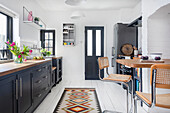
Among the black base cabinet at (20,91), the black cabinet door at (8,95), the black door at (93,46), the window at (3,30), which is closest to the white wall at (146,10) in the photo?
the black base cabinet at (20,91)

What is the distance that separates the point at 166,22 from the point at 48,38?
4572 mm

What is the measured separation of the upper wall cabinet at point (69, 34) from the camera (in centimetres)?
612

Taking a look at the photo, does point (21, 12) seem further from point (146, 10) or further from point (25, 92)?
point (146, 10)

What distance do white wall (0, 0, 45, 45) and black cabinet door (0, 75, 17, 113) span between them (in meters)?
1.83

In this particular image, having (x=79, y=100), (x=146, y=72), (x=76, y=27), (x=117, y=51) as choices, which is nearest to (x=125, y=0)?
(x=117, y=51)

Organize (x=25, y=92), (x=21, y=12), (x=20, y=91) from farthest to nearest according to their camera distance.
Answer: (x=21, y=12) < (x=25, y=92) < (x=20, y=91)

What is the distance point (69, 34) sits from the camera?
624 centimetres

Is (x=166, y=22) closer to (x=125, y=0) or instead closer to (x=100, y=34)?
(x=125, y=0)

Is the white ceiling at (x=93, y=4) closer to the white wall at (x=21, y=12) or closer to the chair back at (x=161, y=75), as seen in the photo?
the white wall at (x=21, y=12)

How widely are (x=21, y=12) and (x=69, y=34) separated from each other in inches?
104

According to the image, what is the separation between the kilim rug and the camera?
9.36ft

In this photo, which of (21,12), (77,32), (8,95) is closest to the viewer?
(8,95)

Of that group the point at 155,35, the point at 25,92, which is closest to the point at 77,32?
the point at 155,35

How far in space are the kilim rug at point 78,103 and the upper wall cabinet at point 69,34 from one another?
2633 millimetres
